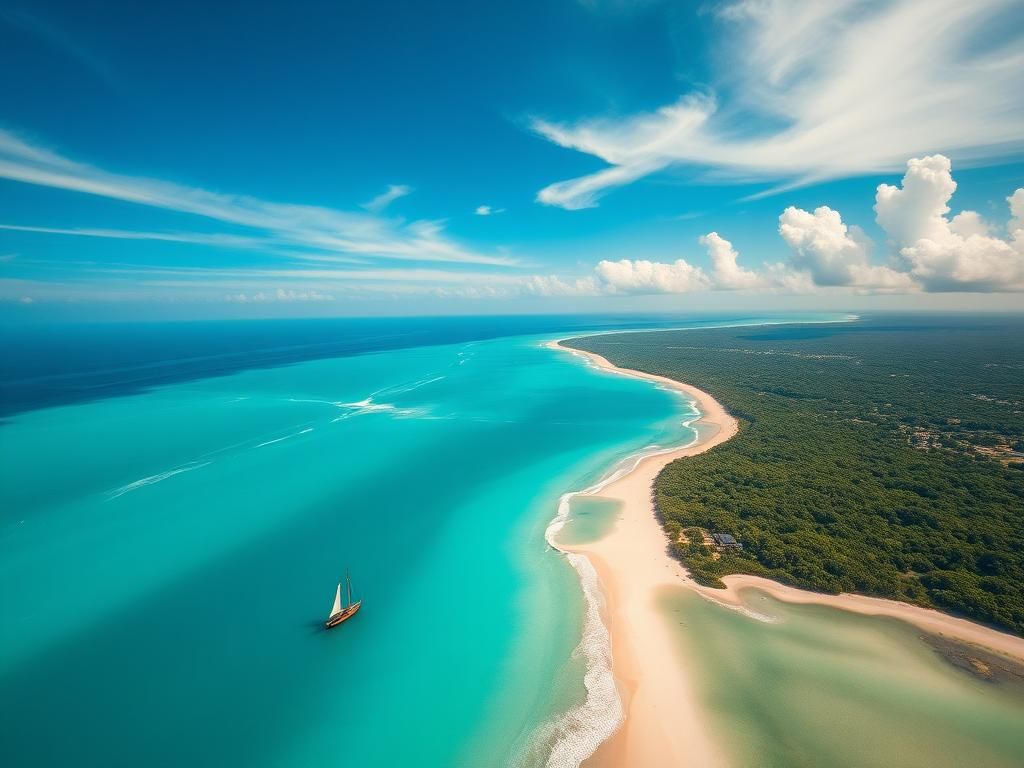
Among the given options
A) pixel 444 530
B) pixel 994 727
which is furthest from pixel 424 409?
pixel 994 727

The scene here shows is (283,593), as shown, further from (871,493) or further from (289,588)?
(871,493)

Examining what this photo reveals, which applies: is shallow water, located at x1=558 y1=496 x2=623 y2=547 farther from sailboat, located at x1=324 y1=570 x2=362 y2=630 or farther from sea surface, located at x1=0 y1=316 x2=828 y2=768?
sailboat, located at x1=324 y1=570 x2=362 y2=630

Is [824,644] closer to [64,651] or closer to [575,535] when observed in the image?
[575,535]

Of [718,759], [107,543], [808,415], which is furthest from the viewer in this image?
[808,415]

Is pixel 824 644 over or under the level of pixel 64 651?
under

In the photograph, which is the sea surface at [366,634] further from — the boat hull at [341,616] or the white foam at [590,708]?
Answer: the boat hull at [341,616]

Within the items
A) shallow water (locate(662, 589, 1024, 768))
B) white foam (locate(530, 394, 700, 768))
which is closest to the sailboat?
white foam (locate(530, 394, 700, 768))
